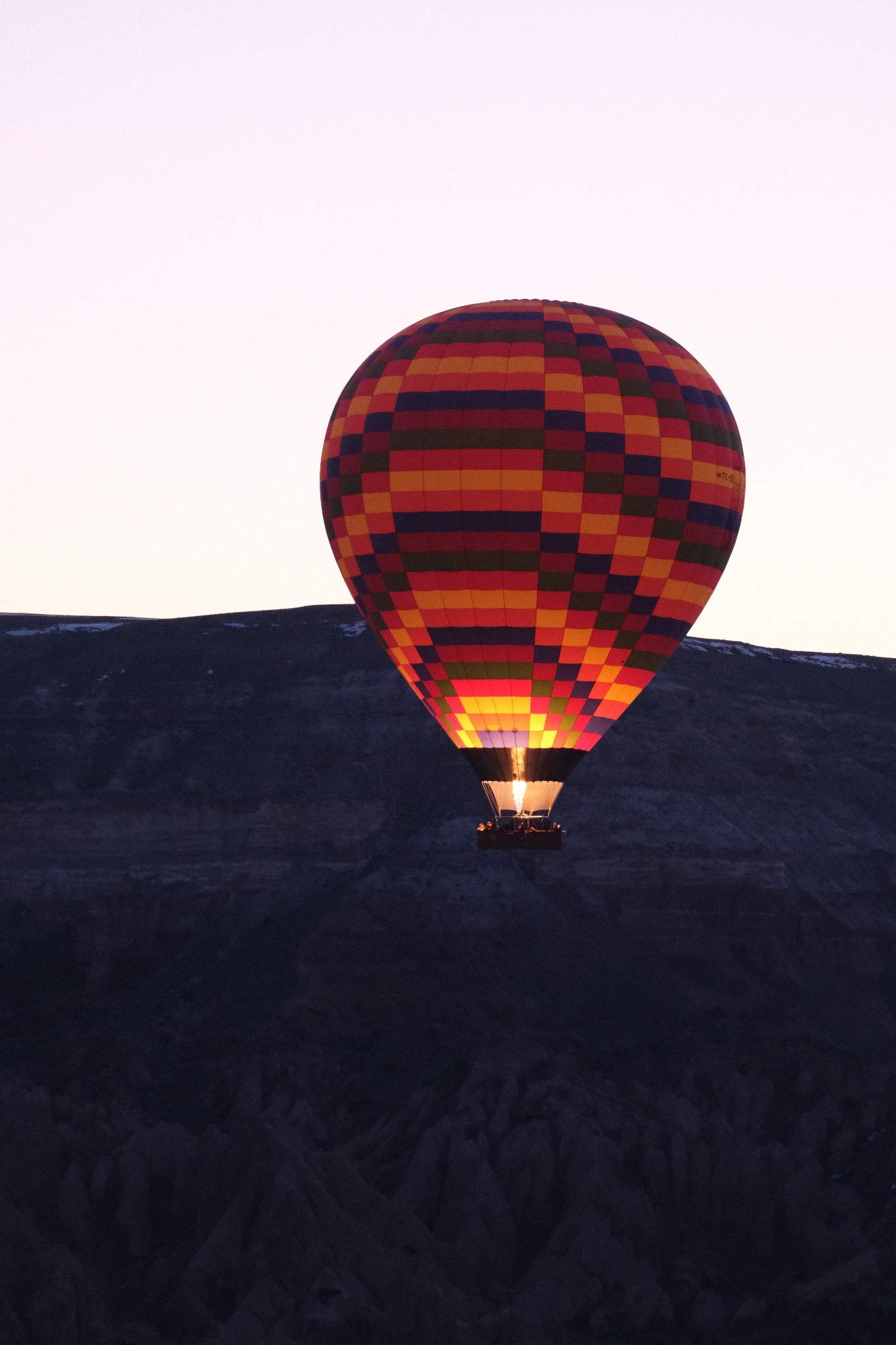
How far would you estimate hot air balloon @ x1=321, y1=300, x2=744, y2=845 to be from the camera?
4019cm

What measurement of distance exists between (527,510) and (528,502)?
14cm

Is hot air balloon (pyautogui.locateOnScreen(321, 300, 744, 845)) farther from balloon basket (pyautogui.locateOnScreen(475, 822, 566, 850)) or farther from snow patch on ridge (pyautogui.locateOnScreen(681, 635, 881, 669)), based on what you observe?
snow patch on ridge (pyautogui.locateOnScreen(681, 635, 881, 669))

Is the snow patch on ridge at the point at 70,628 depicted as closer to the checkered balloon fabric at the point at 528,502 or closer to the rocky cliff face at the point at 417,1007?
the rocky cliff face at the point at 417,1007

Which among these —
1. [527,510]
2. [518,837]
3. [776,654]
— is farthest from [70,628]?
[518,837]

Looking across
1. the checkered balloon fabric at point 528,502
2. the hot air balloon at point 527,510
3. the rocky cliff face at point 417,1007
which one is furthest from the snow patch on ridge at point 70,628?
the hot air balloon at point 527,510

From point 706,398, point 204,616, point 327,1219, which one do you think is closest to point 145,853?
point 204,616

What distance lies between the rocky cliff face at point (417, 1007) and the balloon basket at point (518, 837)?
1750cm

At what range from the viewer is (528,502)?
40.1 metres

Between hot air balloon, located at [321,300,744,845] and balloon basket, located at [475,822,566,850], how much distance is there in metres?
0.17

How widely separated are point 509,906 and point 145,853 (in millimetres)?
15221

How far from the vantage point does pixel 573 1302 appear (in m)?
59.3

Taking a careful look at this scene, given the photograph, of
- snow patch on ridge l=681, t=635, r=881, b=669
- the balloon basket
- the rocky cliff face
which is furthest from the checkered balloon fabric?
snow patch on ridge l=681, t=635, r=881, b=669

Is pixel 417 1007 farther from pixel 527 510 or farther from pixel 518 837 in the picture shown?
pixel 527 510

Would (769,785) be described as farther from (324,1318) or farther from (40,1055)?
(324,1318)
